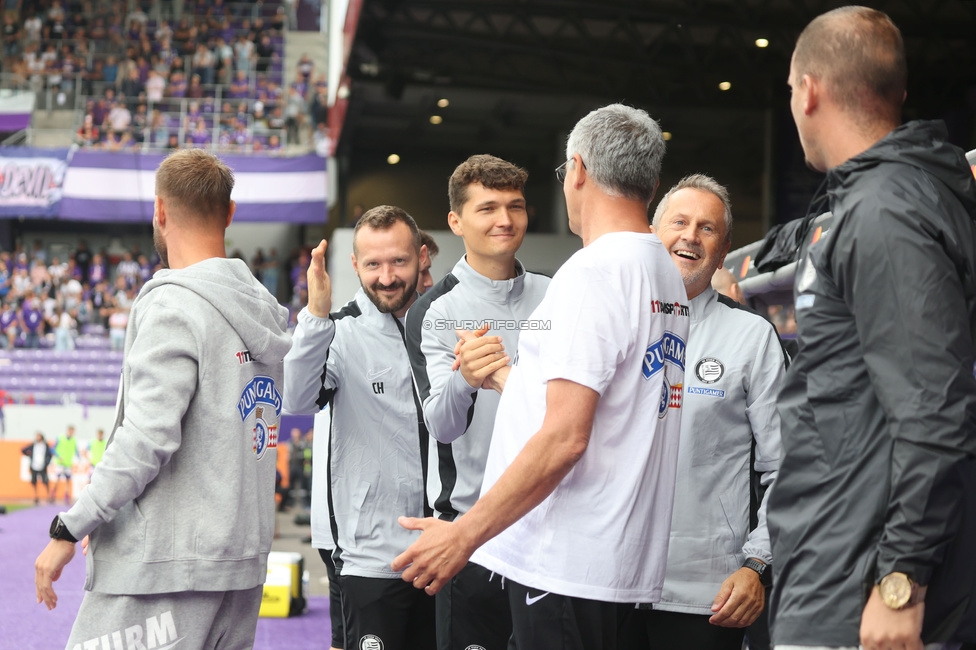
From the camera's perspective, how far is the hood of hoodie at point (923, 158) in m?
1.73

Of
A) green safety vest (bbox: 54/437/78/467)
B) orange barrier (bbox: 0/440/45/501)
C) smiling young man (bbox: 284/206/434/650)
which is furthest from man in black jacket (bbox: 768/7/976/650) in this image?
orange barrier (bbox: 0/440/45/501)

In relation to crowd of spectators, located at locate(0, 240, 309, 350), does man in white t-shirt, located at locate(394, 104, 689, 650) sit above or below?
below

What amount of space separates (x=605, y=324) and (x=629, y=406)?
0.19 m

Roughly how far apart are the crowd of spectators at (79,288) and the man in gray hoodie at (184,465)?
66.3 feet

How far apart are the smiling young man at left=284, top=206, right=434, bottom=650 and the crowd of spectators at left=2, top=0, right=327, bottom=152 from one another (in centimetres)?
2161

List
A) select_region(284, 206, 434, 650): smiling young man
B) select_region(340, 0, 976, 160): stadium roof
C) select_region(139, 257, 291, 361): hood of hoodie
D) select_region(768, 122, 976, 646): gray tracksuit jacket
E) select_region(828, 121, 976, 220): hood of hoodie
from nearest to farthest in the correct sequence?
select_region(768, 122, 976, 646): gray tracksuit jacket, select_region(828, 121, 976, 220): hood of hoodie, select_region(139, 257, 291, 361): hood of hoodie, select_region(284, 206, 434, 650): smiling young man, select_region(340, 0, 976, 160): stadium roof

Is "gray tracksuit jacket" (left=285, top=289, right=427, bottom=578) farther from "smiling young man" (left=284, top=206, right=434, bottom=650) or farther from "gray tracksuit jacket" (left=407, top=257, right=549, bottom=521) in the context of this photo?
"gray tracksuit jacket" (left=407, top=257, right=549, bottom=521)

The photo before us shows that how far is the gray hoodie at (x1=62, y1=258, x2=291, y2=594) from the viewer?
7.79 feet

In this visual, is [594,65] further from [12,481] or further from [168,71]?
[168,71]

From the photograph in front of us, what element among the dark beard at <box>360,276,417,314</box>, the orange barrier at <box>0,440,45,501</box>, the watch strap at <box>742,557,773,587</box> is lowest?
the orange barrier at <box>0,440,45,501</box>

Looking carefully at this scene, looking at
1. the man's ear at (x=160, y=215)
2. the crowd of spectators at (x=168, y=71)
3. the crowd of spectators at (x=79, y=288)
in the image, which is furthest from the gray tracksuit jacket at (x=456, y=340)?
the crowd of spectators at (x=168, y=71)

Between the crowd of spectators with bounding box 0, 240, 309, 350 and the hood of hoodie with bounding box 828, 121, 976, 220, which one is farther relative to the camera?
the crowd of spectators with bounding box 0, 240, 309, 350

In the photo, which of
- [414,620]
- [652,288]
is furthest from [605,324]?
[414,620]

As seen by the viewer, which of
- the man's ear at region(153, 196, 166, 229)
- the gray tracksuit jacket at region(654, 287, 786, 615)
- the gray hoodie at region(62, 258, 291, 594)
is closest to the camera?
the gray hoodie at region(62, 258, 291, 594)
